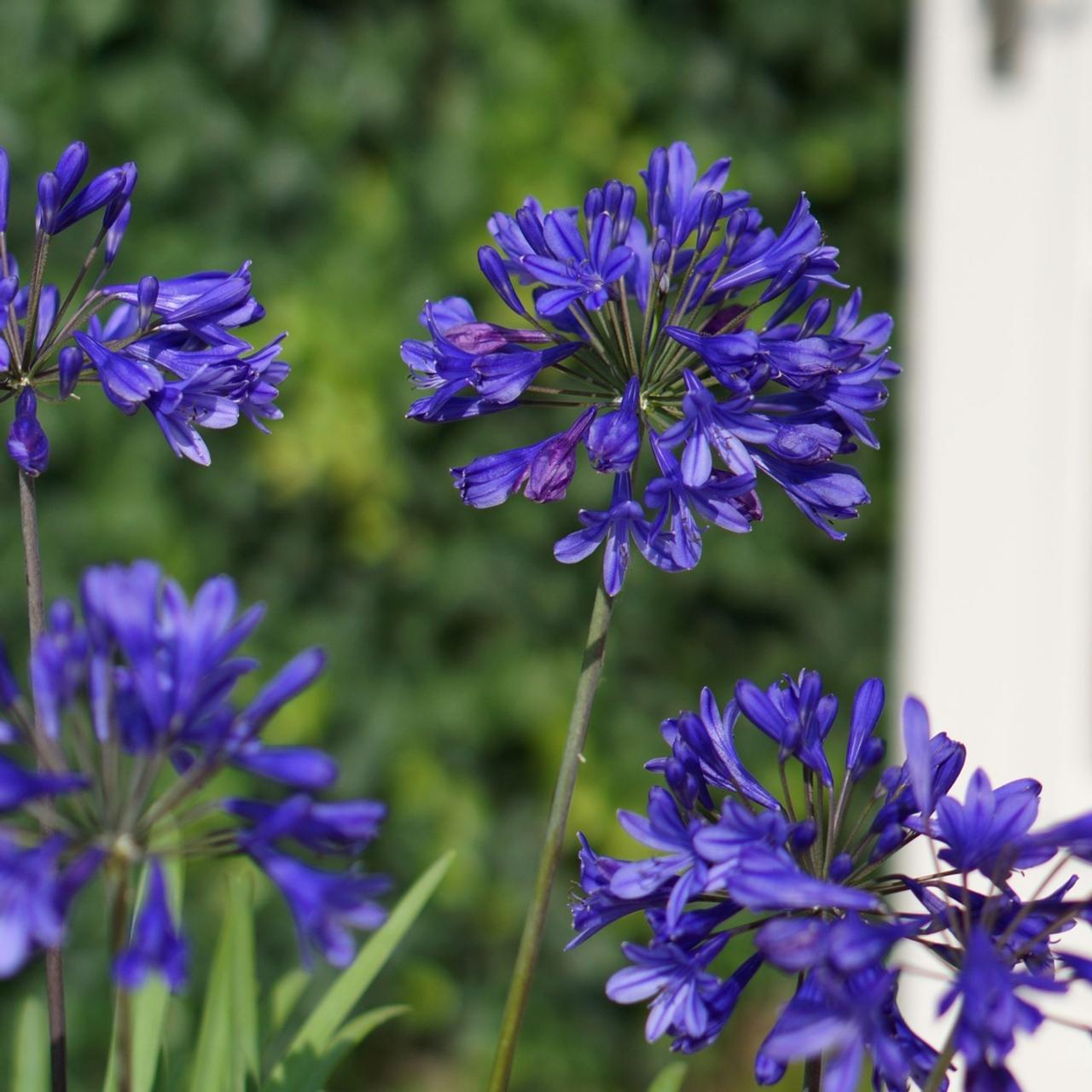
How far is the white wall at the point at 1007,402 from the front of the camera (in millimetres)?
3113

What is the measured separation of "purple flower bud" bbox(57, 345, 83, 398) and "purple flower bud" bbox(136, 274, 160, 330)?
49 millimetres

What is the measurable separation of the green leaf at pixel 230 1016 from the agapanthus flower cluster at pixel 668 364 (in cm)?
36

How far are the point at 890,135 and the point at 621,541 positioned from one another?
2.93 m

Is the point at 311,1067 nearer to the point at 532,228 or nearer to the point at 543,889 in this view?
the point at 543,889

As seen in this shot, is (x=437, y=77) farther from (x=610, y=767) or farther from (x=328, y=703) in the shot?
(x=610, y=767)

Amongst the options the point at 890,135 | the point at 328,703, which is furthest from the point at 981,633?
the point at 328,703

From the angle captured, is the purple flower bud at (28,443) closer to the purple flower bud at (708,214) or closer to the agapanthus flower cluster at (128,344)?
the agapanthus flower cluster at (128,344)

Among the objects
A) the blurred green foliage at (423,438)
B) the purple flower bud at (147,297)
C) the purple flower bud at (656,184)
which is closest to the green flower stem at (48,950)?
the purple flower bud at (147,297)

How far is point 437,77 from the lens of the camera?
3.01 m

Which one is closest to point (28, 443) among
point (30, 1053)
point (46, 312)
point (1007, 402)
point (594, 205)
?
point (46, 312)

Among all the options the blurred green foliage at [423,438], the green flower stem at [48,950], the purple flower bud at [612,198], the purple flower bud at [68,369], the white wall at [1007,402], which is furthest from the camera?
the white wall at [1007,402]

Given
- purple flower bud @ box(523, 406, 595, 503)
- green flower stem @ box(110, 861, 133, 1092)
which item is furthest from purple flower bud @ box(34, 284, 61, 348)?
green flower stem @ box(110, 861, 133, 1092)

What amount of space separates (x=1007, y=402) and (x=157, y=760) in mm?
2904

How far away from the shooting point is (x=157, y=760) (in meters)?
0.65
